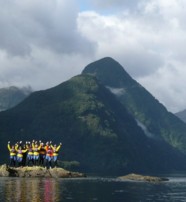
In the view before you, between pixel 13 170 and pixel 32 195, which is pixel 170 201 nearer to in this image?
pixel 32 195

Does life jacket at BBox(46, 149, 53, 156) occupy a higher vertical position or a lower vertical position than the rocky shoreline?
higher

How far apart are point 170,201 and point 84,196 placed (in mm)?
8807

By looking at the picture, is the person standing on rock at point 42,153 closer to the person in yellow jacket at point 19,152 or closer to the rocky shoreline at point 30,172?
the rocky shoreline at point 30,172

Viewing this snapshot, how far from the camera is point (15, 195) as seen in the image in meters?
44.4

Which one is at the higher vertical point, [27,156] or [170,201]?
[27,156]

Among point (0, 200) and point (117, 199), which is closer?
point (0, 200)

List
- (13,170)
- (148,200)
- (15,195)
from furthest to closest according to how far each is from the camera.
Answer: (13,170) < (148,200) < (15,195)

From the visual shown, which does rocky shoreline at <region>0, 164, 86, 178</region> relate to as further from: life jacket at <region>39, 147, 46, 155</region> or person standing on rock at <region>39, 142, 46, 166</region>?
life jacket at <region>39, 147, 46, 155</region>

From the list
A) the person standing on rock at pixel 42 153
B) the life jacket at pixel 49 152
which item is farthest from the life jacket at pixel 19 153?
the life jacket at pixel 49 152

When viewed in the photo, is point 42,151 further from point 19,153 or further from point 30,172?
point 30,172

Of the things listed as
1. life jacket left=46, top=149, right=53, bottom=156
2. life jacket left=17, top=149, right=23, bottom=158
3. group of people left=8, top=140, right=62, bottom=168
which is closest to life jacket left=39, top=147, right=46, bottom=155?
group of people left=8, top=140, right=62, bottom=168

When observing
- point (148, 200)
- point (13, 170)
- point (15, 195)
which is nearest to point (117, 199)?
point (148, 200)

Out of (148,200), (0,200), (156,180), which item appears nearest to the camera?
(0,200)

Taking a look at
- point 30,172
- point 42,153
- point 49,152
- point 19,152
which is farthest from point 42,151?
point 30,172
